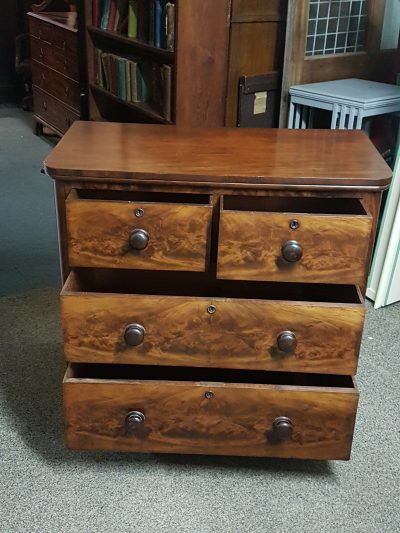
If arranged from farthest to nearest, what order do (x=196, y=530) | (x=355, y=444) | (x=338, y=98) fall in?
(x=338, y=98) → (x=355, y=444) → (x=196, y=530)

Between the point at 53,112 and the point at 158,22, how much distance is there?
4.78ft

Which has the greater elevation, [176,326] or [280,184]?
[280,184]

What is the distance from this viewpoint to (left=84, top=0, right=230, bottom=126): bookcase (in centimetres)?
228

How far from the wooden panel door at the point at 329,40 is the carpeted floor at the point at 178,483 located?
1.17m

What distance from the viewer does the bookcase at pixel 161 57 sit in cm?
228

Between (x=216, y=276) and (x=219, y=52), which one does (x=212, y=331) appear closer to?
(x=216, y=276)

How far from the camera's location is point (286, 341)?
4.06ft

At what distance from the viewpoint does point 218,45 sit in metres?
2.30

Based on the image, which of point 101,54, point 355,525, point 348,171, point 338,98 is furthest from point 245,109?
point 355,525

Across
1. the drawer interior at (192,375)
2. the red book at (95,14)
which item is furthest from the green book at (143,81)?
the drawer interior at (192,375)

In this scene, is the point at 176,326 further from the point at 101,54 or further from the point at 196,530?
the point at 101,54

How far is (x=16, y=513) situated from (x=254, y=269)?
2.33 ft

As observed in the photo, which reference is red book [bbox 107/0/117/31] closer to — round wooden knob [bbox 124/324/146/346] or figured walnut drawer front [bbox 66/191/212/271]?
figured walnut drawer front [bbox 66/191/212/271]

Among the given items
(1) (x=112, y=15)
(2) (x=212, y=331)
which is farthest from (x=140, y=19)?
(2) (x=212, y=331)
